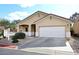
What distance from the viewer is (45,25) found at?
15.5m

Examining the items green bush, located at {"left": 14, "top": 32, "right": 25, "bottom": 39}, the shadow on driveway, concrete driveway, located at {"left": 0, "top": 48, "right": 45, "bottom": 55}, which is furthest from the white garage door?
concrete driveway, located at {"left": 0, "top": 48, "right": 45, "bottom": 55}

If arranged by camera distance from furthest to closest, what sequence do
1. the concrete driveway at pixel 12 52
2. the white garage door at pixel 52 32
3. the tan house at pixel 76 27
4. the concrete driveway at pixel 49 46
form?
the tan house at pixel 76 27 → the white garage door at pixel 52 32 → the concrete driveway at pixel 12 52 → the concrete driveway at pixel 49 46

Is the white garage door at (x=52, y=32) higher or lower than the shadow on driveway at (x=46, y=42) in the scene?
higher

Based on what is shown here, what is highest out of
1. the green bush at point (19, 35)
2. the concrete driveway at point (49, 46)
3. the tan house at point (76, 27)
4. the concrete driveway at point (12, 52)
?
the tan house at point (76, 27)

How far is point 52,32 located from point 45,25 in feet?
1.78

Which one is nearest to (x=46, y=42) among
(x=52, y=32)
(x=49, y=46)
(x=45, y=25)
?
(x=49, y=46)

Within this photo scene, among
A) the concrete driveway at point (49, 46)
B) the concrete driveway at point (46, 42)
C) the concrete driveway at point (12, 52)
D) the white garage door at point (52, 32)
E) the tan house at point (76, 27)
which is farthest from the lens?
the tan house at point (76, 27)

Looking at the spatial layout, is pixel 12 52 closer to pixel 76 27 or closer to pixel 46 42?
pixel 46 42

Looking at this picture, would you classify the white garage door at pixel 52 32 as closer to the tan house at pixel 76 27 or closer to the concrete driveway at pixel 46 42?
the concrete driveway at pixel 46 42

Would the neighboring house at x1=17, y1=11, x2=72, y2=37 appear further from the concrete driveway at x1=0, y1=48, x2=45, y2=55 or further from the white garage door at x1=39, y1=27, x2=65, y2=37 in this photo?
the concrete driveway at x1=0, y1=48, x2=45, y2=55

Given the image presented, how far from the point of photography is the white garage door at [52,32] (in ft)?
49.3

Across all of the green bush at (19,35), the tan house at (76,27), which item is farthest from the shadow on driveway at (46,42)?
the tan house at (76,27)

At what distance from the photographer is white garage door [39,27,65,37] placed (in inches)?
592

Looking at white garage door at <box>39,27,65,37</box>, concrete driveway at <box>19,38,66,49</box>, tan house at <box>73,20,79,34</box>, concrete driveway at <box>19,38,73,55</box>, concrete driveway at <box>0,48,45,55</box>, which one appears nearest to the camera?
concrete driveway at <box>19,38,73,55</box>
